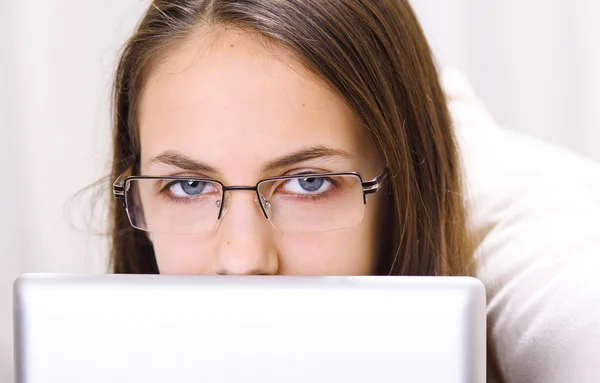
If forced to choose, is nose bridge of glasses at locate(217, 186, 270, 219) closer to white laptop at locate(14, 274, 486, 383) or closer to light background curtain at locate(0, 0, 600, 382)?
white laptop at locate(14, 274, 486, 383)

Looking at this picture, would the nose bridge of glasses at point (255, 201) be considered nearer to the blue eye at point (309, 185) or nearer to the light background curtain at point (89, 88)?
the blue eye at point (309, 185)

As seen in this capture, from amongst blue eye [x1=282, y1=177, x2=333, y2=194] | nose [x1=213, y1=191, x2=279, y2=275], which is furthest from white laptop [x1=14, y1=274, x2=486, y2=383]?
blue eye [x1=282, y1=177, x2=333, y2=194]

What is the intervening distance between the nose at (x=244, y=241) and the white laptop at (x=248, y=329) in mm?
206

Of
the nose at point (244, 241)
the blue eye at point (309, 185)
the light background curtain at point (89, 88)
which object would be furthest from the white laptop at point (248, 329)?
the light background curtain at point (89, 88)

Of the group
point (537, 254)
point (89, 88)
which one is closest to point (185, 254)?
point (537, 254)

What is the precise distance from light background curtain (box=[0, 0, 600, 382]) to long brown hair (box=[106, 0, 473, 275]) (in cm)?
56

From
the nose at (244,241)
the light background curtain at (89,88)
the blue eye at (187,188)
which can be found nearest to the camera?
the nose at (244,241)

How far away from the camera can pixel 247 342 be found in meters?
0.51

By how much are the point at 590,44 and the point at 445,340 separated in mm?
1566

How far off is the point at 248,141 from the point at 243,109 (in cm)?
3

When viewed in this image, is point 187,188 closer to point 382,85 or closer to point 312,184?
point 312,184

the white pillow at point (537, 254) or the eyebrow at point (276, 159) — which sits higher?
the eyebrow at point (276, 159)

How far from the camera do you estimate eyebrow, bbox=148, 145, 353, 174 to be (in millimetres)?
788

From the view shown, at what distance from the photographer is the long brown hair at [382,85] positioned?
0.83m
